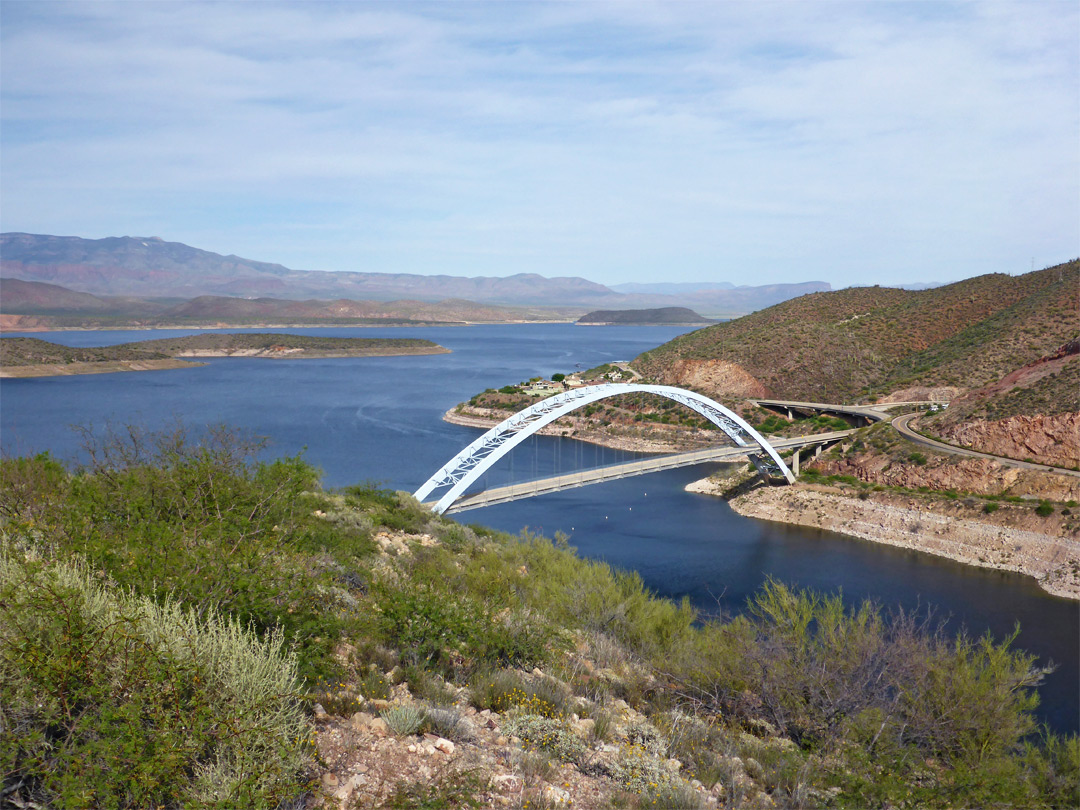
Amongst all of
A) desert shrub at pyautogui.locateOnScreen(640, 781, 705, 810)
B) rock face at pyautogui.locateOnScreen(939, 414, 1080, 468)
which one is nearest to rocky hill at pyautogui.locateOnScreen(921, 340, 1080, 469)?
rock face at pyautogui.locateOnScreen(939, 414, 1080, 468)

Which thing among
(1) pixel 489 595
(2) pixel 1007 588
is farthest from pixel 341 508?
(2) pixel 1007 588

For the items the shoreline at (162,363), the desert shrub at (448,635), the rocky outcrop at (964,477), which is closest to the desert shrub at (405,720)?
the desert shrub at (448,635)

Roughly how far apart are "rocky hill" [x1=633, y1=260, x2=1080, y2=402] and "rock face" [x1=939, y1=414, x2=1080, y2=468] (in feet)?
46.9

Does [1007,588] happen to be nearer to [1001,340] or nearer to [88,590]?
[88,590]

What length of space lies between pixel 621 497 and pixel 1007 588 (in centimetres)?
1843

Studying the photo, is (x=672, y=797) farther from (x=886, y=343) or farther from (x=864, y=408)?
(x=886, y=343)

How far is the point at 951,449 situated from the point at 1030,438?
3094mm

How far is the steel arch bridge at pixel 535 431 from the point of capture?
2369 cm

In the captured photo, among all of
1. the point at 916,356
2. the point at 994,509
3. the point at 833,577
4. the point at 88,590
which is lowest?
the point at 833,577

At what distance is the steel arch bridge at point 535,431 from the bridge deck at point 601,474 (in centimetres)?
72

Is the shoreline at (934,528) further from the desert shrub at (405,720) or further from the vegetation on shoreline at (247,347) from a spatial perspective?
the vegetation on shoreline at (247,347)

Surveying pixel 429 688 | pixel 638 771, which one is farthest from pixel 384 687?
pixel 638 771

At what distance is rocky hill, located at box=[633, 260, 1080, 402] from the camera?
47.7 m

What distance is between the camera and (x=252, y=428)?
172ft
